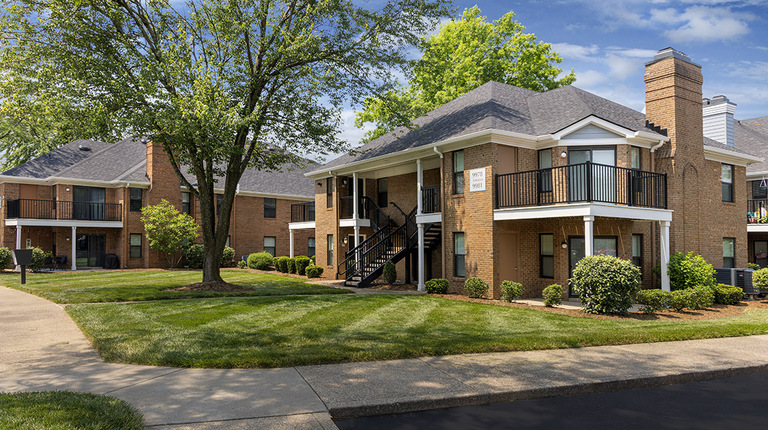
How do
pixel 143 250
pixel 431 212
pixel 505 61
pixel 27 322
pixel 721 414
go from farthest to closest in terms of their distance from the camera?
pixel 505 61, pixel 143 250, pixel 431 212, pixel 27 322, pixel 721 414

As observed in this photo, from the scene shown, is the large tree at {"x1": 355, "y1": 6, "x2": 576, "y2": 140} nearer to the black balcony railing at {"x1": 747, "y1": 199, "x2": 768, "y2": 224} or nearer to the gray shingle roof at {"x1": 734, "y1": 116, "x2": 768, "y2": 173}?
the gray shingle roof at {"x1": 734, "y1": 116, "x2": 768, "y2": 173}

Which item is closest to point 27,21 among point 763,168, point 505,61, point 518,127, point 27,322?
point 27,322

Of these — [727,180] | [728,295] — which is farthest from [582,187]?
[727,180]

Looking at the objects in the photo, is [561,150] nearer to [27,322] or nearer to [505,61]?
[27,322]

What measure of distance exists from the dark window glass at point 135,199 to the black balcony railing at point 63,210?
73 centimetres

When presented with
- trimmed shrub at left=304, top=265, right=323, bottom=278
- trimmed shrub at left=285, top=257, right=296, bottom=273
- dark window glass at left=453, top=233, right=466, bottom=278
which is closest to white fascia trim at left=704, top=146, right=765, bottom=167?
dark window glass at left=453, top=233, right=466, bottom=278

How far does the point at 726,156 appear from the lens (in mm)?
19406

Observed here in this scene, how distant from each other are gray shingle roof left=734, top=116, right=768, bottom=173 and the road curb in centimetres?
2155

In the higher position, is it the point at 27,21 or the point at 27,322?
the point at 27,21

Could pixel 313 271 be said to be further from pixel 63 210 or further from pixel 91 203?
pixel 63 210

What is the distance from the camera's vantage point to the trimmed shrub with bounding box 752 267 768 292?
1706cm

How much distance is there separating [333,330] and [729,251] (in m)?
18.0

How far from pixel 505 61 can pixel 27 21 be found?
25849 millimetres

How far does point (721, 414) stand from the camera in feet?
19.2
